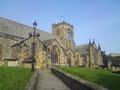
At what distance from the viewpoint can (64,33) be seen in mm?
70438

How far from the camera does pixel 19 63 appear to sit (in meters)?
36.3

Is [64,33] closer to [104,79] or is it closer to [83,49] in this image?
[83,49]

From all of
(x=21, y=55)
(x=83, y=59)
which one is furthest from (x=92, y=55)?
(x=21, y=55)

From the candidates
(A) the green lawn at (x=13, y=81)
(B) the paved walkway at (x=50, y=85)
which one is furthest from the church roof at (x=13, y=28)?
(B) the paved walkway at (x=50, y=85)

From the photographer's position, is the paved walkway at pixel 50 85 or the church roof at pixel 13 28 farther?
the church roof at pixel 13 28

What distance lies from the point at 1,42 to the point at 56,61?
554 inches

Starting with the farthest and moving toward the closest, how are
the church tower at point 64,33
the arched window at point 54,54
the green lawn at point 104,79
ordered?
the church tower at point 64,33 < the arched window at point 54,54 < the green lawn at point 104,79

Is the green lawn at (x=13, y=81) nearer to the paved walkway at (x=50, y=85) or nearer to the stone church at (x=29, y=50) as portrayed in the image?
the paved walkway at (x=50, y=85)

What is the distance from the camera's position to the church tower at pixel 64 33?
69875 millimetres

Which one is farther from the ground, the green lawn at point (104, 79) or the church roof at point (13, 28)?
the church roof at point (13, 28)

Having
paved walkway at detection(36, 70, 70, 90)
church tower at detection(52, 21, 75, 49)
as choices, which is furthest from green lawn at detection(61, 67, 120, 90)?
church tower at detection(52, 21, 75, 49)

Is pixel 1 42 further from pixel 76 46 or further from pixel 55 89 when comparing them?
pixel 76 46

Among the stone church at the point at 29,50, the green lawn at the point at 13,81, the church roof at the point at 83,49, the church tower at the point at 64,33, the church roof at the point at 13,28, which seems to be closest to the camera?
the green lawn at the point at 13,81

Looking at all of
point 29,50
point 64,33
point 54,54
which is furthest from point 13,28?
point 64,33
